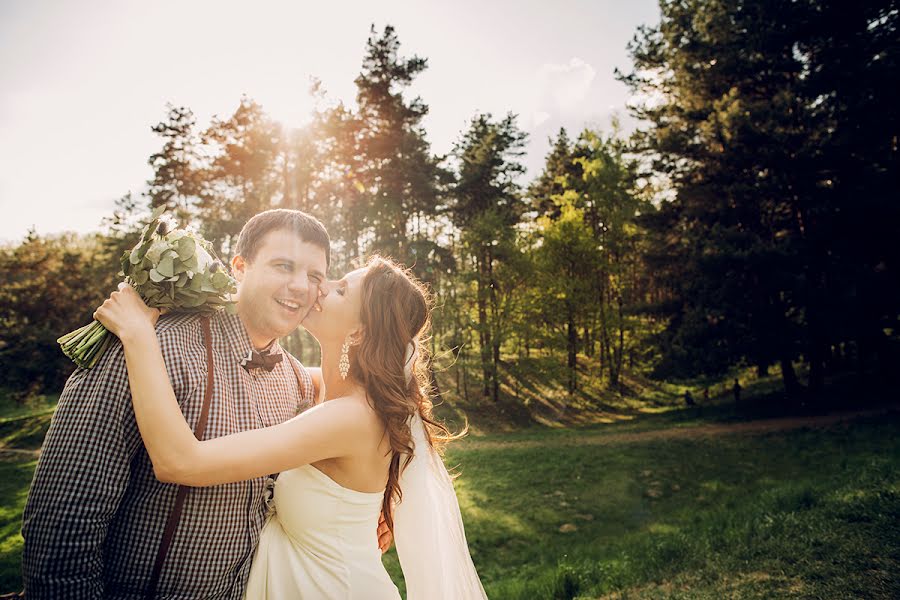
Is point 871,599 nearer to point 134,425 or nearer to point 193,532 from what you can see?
point 193,532

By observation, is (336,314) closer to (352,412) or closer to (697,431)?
(352,412)

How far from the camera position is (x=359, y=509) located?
8.68 ft

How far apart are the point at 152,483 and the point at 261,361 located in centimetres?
69

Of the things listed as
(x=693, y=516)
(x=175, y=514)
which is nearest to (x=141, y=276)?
(x=175, y=514)

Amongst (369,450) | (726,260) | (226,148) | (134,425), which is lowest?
(369,450)

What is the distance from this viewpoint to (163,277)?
197cm

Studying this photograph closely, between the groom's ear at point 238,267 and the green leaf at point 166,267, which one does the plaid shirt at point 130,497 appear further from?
the groom's ear at point 238,267

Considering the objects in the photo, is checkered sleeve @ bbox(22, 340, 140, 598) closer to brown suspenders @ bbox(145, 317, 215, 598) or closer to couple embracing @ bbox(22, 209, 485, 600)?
couple embracing @ bbox(22, 209, 485, 600)

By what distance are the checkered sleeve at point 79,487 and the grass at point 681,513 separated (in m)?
5.79

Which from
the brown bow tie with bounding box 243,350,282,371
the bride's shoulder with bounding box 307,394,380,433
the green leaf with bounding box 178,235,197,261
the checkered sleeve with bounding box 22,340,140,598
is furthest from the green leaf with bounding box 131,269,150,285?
the bride's shoulder with bounding box 307,394,380,433

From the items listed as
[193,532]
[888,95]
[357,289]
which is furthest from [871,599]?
[888,95]

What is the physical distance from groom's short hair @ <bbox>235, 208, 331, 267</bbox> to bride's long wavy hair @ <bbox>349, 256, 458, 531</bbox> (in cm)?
45

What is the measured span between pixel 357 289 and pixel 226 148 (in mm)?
24079

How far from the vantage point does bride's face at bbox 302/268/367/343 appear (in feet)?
9.86
